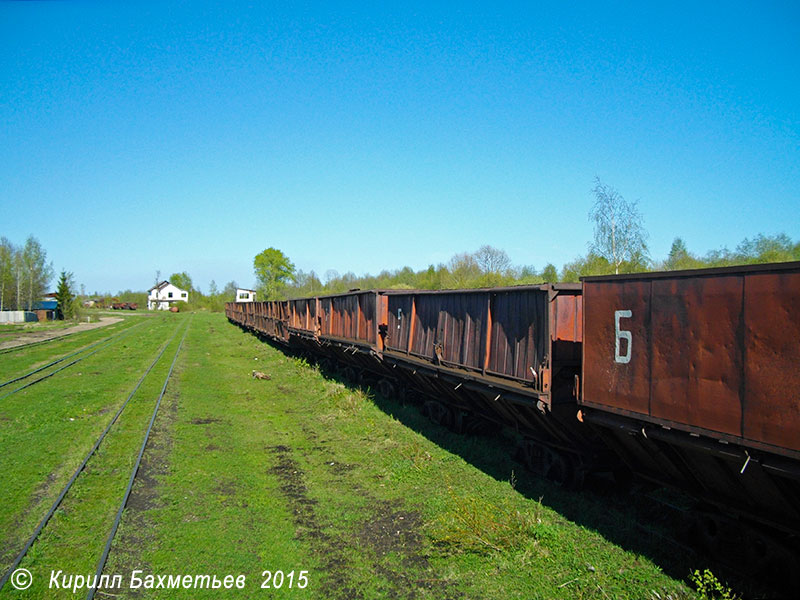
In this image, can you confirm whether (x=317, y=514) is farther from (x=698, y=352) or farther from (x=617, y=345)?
(x=698, y=352)

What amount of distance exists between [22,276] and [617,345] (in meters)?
95.6

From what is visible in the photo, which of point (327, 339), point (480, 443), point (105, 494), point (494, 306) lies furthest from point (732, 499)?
point (327, 339)

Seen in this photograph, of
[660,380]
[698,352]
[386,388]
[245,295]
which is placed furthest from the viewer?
[245,295]

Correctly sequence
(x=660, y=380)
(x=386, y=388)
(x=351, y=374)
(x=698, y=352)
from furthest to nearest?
(x=351, y=374), (x=386, y=388), (x=660, y=380), (x=698, y=352)

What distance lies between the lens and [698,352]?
18.5ft

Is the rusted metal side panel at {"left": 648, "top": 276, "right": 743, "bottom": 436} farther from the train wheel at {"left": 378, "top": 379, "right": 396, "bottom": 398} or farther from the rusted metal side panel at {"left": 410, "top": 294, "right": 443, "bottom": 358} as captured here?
the train wheel at {"left": 378, "top": 379, "right": 396, "bottom": 398}

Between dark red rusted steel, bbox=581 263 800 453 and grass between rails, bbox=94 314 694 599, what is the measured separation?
2.01 metres

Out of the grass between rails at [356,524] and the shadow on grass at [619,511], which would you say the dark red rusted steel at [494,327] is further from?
the grass between rails at [356,524]

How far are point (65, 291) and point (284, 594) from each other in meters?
78.8

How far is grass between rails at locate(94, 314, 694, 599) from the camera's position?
19.8 feet

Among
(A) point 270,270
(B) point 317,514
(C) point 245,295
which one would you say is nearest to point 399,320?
(B) point 317,514

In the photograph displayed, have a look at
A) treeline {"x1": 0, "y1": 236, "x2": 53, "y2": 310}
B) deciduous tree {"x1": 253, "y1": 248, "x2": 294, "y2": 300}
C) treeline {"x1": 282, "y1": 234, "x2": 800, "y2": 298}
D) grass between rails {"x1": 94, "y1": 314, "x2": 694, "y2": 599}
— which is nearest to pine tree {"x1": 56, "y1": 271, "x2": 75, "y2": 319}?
treeline {"x1": 0, "y1": 236, "x2": 53, "y2": 310}

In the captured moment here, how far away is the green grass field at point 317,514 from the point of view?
6109 millimetres

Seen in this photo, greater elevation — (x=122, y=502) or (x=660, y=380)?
(x=660, y=380)
